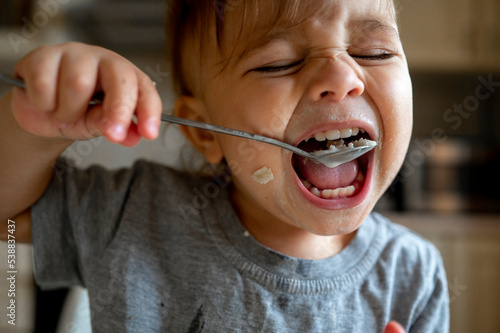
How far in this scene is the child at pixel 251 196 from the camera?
0.47 meters

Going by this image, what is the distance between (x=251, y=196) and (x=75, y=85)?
0.27 meters

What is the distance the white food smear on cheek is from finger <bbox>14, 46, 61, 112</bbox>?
0.22m

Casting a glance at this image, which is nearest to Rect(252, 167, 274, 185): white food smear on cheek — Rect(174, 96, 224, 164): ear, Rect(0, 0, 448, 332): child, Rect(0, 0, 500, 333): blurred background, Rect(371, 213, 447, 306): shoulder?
Rect(0, 0, 448, 332): child

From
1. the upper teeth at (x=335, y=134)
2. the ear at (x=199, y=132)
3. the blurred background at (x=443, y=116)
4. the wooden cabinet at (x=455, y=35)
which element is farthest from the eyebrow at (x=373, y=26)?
the wooden cabinet at (x=455, y=35)

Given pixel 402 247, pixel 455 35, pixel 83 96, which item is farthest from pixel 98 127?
pixel 455 35

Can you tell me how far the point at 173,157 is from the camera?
42.5 inches

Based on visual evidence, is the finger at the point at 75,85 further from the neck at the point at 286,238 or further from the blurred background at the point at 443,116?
the blurred background at the point at 443,116

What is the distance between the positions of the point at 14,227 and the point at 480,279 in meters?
1.59

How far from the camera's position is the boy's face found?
0.46 m

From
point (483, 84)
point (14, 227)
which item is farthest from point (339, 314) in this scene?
point (483, 84)

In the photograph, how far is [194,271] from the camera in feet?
1.81

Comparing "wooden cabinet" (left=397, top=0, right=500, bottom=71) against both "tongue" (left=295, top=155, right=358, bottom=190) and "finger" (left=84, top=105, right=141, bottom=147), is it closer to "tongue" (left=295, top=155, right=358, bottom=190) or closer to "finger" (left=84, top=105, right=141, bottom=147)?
"tongue" (left=295, top=155, right=358, bottom=190)

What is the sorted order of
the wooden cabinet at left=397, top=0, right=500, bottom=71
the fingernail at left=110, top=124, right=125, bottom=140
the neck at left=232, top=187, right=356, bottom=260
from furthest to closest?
the wooden cabinet at left=397, top=0, right=500, bottom=71 → the neck at left=232, top=187, right=356, bottom=260 → the fingernail at left=110, top=124, right=125, bottom=140

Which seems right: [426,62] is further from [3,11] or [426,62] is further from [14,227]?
[14,227]
